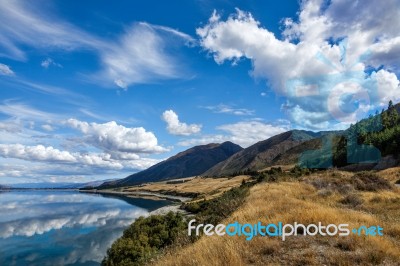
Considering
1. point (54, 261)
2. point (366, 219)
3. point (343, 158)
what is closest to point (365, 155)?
point (343, 158)

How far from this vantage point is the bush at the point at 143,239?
34750 millimetres

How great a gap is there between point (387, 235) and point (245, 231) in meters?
5.45

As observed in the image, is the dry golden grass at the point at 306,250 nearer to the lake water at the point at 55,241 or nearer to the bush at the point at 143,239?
the bush at the point at 143,239

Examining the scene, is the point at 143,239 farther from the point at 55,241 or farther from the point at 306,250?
→ the point at 55,241

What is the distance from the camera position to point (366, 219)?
50.2 ft

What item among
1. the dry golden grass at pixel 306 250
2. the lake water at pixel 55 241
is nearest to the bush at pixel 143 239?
the lake water at pixel 55 241

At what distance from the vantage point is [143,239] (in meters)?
37.8

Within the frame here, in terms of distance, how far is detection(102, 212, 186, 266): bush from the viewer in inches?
1368

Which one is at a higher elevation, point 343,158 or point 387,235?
point 343,158

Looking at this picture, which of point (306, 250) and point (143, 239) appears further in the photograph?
point (143, 239)

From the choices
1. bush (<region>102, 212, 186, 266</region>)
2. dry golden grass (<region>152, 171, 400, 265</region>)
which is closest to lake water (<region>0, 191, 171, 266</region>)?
bush (<region>102, 212, 186, 266</region>)

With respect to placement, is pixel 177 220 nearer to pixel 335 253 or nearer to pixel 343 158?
pixel 335 253

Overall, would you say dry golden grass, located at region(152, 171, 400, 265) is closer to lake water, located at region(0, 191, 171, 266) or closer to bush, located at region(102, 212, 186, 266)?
bush, located at region(102, 212, 186, 266)

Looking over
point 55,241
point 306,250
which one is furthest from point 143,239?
point 55,241
